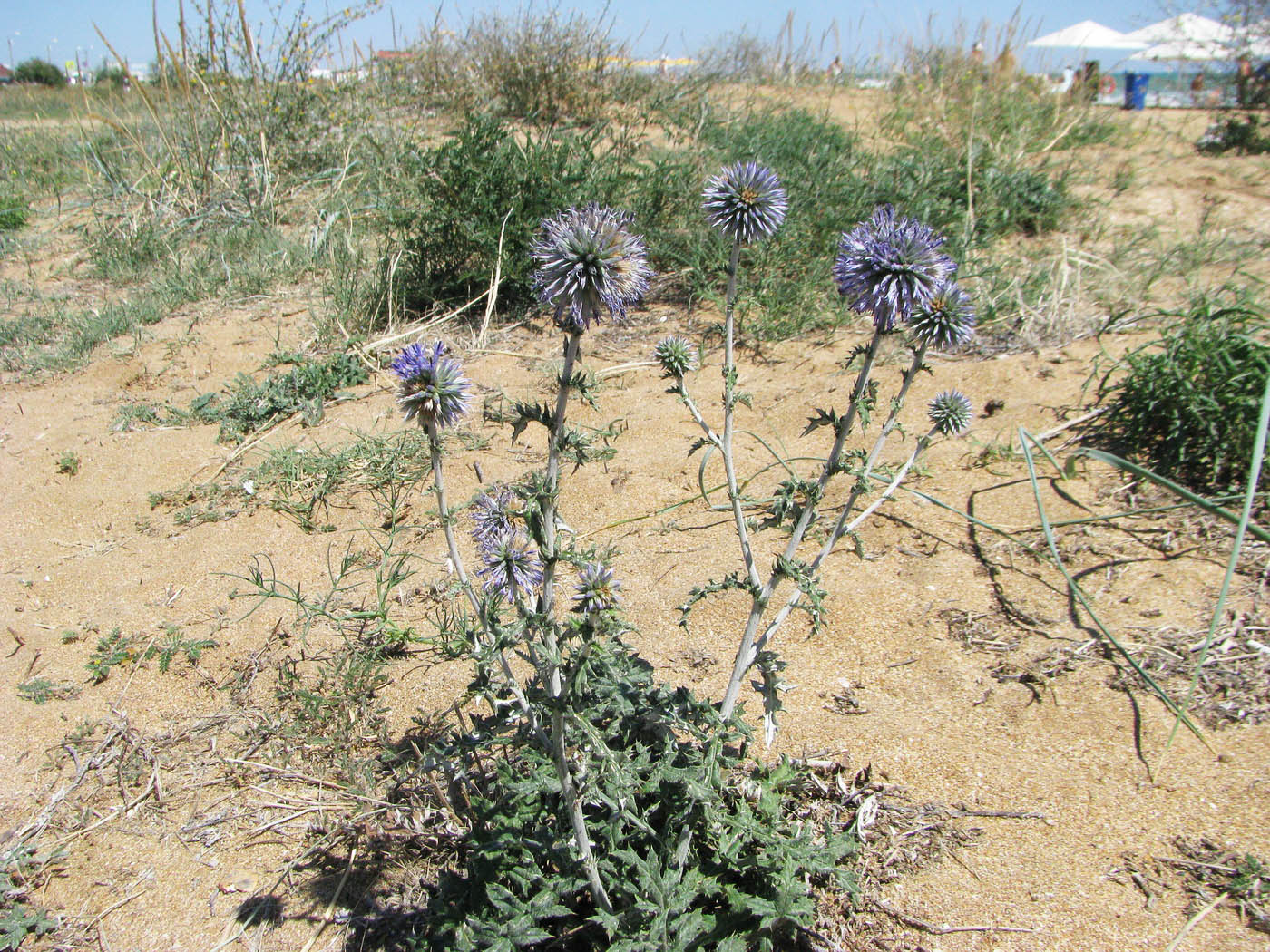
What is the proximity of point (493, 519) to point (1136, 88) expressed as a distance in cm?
1063

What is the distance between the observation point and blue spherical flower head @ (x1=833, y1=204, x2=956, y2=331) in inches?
75.7

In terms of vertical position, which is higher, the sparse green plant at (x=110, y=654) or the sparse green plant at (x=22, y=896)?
the sparse green plant at (x=110, y=654)

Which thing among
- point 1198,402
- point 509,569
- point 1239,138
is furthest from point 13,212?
point 1239,138

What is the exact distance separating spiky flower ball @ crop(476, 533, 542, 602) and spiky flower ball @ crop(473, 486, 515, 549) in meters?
0.01

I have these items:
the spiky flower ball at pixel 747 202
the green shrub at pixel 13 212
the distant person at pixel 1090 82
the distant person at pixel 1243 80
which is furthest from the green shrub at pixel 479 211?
the distant person at pixel 1243 80

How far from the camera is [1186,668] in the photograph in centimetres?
250

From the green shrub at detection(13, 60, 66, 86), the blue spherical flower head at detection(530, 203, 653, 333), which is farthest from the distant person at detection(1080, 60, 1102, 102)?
the green shrub at detection(13, 60, 66, 86)

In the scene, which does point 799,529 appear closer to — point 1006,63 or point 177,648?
point 177,648

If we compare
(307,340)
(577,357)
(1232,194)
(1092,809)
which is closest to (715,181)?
(577,357)

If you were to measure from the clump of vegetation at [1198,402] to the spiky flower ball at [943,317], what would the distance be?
163 centimetres

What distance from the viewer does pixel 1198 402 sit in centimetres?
315

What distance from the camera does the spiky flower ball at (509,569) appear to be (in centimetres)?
181

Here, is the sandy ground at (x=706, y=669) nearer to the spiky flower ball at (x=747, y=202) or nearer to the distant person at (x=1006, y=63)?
the spiky flower ball at (x=747, y=202)

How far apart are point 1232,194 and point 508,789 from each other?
6936 millimetres
